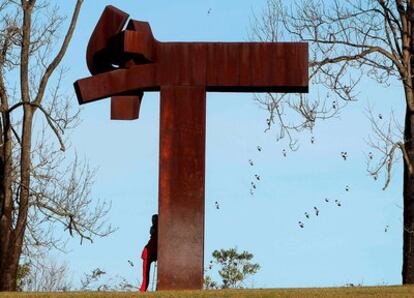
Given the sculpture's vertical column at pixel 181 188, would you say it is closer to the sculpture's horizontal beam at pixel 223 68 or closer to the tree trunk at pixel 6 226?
the sculpture's horizontal beam at pixel 223 68

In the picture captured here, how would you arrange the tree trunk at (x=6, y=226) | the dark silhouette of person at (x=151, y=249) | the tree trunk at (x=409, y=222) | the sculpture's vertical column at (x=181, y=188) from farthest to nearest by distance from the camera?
the tree trunk at (x=6, y=226), the tree trunk at (x=409, y=222), the dark silhouette of person at (x=151, y=249), the sculpture's vertical column at (x=181, y=188)

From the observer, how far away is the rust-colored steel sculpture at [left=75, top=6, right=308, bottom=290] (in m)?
15.0

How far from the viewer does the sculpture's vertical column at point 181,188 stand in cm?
1499

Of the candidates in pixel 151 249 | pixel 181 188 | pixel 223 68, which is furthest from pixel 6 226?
pixel 223 68

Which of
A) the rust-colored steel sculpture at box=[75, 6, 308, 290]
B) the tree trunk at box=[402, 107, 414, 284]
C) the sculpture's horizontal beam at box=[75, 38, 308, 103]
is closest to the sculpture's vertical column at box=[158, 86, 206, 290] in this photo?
the rust-colored steel sculpture at box=[75, 6, 308, 290]

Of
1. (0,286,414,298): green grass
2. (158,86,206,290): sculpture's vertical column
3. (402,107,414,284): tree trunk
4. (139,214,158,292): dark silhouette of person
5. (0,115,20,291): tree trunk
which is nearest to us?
(0,286,414,298): green grass

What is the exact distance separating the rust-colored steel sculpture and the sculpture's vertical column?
0.01 meters

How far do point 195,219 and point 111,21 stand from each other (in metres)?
3.43

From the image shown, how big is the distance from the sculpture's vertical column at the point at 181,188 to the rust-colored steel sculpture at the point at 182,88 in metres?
0.01

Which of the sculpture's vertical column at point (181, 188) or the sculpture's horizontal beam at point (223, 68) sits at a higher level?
the sculpture's horizontal beam at point (223, 68)

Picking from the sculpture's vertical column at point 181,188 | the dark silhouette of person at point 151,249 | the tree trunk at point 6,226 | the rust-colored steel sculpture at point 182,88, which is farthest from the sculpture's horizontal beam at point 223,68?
the tree trunk at point 6,226

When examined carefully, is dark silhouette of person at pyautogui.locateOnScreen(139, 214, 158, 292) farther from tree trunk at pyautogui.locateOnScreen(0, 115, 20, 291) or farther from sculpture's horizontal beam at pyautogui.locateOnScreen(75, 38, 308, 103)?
tree trunk at pyautogui.locateOnScreen(0, 115, 20, 291)

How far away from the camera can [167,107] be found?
50.1 feet

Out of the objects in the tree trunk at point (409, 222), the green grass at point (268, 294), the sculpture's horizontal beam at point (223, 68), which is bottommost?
the green grass at point (268, 294)
